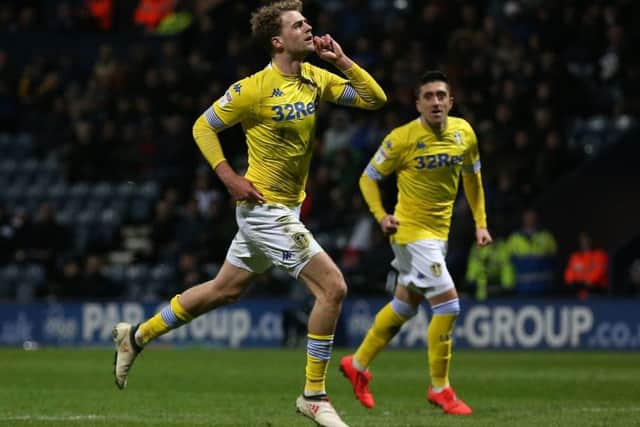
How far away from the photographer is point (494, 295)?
19.5 m

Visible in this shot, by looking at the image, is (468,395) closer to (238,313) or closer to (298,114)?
(298,114)

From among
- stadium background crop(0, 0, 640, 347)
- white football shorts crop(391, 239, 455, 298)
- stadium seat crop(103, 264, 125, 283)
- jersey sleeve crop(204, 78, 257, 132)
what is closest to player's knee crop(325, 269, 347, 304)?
jersey sleeve crop(204, 78, 257, 132)

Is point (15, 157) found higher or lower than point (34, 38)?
lower

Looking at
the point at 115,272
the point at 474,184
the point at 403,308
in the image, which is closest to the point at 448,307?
the point at 403,308

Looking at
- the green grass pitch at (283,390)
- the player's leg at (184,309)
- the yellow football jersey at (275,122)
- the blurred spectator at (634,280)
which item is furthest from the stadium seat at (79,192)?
the yellow football jersey at (275,122)

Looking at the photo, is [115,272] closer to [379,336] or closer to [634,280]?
Answer: [634,280]

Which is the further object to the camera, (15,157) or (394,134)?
(15,157)

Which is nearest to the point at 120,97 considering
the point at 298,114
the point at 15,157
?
the point at 15,157

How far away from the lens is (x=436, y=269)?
10.7 meters

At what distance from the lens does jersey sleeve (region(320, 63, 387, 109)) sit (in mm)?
9141

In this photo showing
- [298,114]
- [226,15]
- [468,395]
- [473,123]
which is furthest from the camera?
[226,15]

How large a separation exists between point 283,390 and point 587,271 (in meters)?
8.00

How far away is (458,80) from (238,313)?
4749 mm

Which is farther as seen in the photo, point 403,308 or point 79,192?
point 79,192
